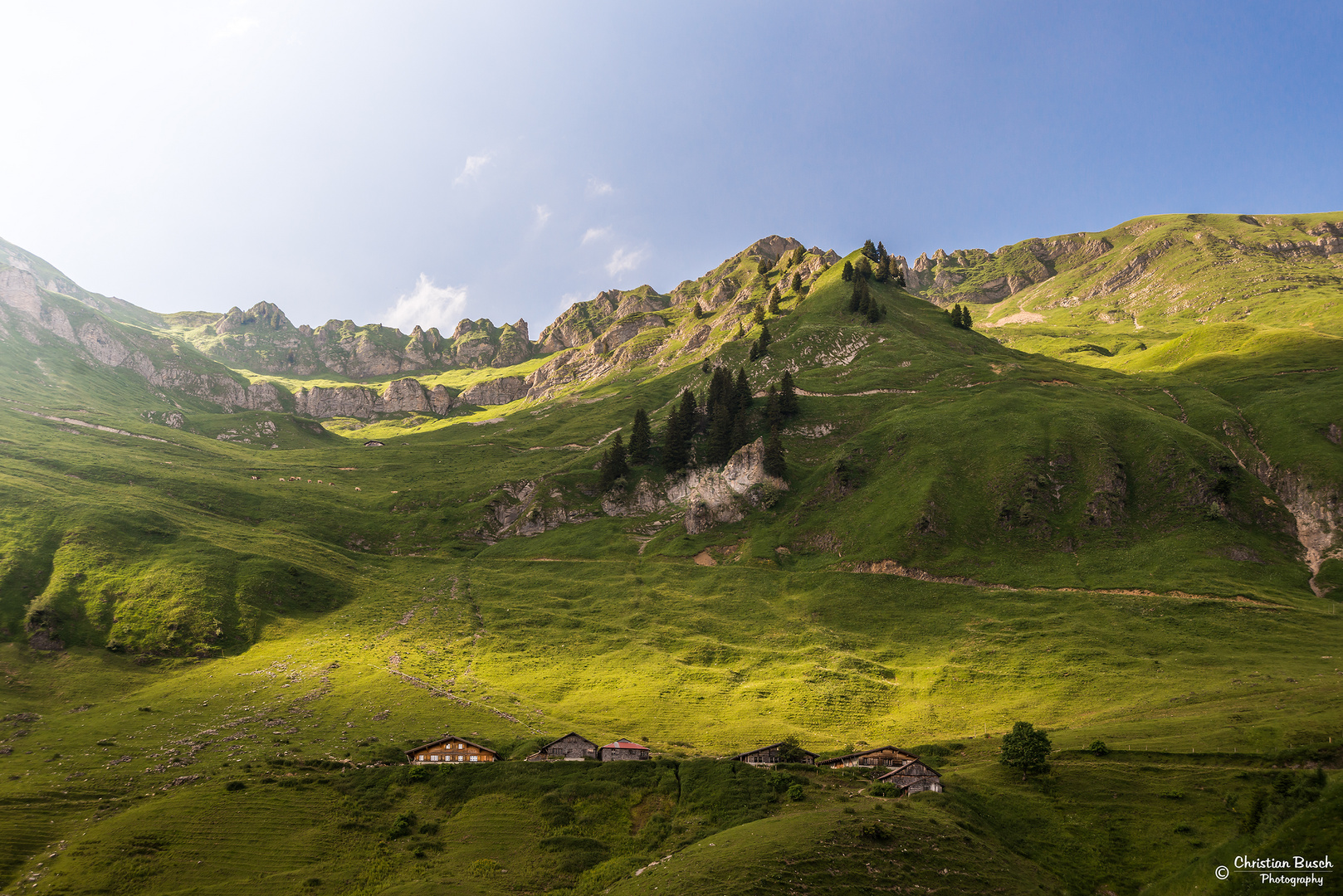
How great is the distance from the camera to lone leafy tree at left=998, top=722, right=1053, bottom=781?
5297 centimetres

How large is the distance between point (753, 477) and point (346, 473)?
135 meters

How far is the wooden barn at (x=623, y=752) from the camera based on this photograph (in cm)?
6100

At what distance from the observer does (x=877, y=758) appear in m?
58.0

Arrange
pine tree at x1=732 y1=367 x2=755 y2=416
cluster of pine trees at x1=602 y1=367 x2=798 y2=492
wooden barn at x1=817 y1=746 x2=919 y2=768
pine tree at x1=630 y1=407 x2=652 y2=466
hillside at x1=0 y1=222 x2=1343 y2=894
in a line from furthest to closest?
pine tree at x1=732 y1=367 x2=755 y2=416, pine tree at x1=630 y1=407 x2=652 y2=466, cluster of pine trees at x1=602 y1=367 x2=798 y2=492, wooden barn at x1=817 y1=746 x2=919 y2=768, hillside at x1=0 y1=222 x2=1343 y2=894

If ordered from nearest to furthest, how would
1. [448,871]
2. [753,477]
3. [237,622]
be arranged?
1. [448,871]
2. [237,622]
3. [753,477]

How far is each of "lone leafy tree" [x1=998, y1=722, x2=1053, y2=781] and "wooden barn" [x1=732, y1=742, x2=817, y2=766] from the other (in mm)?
17297

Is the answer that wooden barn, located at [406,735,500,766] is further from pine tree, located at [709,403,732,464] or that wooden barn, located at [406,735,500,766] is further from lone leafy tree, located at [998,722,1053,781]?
pine tree, located at [709,403,732,464]

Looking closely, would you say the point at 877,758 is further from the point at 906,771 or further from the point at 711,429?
the point at 711,429

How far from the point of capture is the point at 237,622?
9925cm

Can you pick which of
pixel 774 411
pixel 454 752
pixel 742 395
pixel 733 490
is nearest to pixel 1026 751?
pixel 454 752

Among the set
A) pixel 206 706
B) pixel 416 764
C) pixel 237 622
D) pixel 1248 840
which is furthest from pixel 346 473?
pixel 1248 840

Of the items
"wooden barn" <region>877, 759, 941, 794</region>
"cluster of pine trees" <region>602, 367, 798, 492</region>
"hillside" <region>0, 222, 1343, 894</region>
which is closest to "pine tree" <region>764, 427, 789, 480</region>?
"hillside" <region>0, 222, 1343, 894</region>

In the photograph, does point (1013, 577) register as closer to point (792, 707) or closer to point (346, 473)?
point (792, 707)

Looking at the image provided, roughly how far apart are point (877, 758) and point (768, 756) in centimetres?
1032
